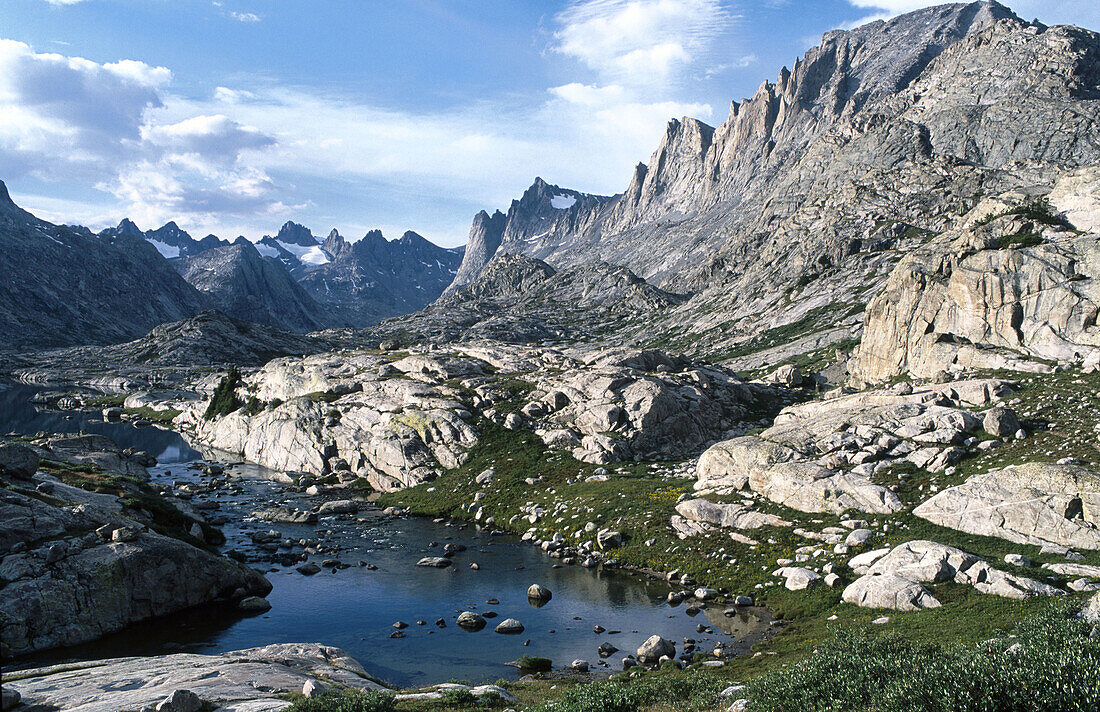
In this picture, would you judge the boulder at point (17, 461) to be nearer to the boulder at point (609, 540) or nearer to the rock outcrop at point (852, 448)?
the boulder at point (609, 540)

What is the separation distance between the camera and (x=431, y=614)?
43.4 meters

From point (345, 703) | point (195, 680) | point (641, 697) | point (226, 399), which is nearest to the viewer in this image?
point (345, 703)

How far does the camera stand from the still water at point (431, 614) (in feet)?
121

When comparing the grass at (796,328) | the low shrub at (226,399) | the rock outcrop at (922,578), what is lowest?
the rock outcrop at (922,578)

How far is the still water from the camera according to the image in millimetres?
36875

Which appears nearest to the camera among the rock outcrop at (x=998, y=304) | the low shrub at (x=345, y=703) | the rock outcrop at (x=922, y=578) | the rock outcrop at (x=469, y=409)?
the low shrub at (x=345, y=703)

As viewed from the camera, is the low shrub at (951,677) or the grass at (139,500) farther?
the grass at (139,500)

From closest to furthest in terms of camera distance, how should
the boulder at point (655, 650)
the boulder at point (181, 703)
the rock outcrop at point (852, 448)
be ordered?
the boulder at point (181, 703) → the boulder at point (655, 650) → the rock outcrop at point (852, 448)

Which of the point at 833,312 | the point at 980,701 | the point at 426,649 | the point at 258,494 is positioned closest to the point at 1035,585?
the point at 980,701

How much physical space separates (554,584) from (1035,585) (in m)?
30.3

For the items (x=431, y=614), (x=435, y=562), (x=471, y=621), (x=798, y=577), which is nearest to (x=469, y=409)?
(x=435, y=562)

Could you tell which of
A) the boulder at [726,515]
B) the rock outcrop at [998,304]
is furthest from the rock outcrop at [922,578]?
the rock outcrop at [998,304]

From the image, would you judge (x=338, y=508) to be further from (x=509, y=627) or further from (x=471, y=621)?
(x=509, y=627)

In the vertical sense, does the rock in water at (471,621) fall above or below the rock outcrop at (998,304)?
below
